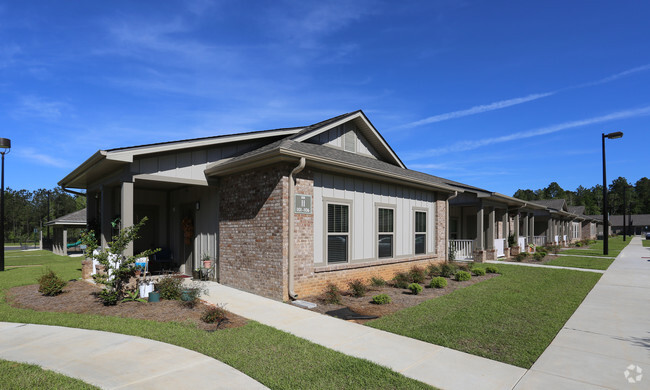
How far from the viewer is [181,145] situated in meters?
9.47

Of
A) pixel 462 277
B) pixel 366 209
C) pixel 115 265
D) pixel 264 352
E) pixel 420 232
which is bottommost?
pixel 462 277

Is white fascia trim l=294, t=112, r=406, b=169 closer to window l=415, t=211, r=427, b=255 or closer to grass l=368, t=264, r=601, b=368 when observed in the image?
window l=415, t=211, r=427, b=255

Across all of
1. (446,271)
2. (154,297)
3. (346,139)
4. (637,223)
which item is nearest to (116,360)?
(154,297)

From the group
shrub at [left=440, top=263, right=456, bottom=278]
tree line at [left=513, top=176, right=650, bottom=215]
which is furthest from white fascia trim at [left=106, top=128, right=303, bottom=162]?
tree line at [left=513, top=176, right=650, bottom=215]

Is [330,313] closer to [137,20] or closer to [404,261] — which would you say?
[404,261]

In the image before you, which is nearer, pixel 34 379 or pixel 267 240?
pixel 34 379

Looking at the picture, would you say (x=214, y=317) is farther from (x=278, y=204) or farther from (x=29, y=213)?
(x=29, y=213)

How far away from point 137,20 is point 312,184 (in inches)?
255

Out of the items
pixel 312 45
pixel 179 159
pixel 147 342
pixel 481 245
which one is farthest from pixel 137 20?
pixel 481 245

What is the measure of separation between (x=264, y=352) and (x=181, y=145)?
6.38 m

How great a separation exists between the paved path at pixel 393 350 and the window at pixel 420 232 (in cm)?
684

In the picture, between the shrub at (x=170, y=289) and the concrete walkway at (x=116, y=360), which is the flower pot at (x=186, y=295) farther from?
the concrete walkway at (x=116, y=360)

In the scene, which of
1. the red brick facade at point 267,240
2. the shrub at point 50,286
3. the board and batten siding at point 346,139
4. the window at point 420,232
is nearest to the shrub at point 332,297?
the red brick facade at point 267,240

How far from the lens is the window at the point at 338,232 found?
9.68m
